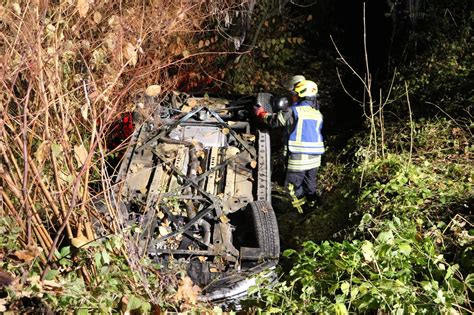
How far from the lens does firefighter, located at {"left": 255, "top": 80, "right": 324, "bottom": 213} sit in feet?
20.0

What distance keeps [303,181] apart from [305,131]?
2.59ft

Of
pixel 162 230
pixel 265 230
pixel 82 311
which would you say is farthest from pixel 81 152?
pixel 265 230

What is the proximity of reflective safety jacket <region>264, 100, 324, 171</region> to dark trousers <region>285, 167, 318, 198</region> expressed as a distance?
0.33 ft

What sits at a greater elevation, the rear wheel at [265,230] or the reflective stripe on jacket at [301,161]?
the reflective stripe on jacket at [301,161]

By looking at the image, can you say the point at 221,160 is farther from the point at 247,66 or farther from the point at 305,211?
the point at 247,66

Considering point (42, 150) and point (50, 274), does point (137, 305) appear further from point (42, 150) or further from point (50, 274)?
point (42, 150)

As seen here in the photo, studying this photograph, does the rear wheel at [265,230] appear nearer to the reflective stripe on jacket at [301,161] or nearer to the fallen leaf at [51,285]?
the reflective stripe on jacket at [301,161]

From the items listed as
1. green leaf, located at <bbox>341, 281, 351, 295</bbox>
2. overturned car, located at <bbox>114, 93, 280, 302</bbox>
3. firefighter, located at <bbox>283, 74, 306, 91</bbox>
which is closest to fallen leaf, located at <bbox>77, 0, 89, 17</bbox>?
Answer: overturned car, located at <bbox>114, 93, 280, 302</bbox>

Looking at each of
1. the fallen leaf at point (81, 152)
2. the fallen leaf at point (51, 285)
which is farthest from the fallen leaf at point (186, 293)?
the fallen leaf at point (81, 152)

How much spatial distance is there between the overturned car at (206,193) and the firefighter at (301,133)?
1.10 feet

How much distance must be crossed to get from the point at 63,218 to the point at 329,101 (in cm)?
736

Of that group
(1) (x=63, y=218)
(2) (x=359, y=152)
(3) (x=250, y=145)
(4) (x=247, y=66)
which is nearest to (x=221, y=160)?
(3) (x=250, y=145)

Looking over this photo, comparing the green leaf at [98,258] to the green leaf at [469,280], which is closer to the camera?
the green leaf at [98,258]

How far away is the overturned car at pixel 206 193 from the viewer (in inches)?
166
